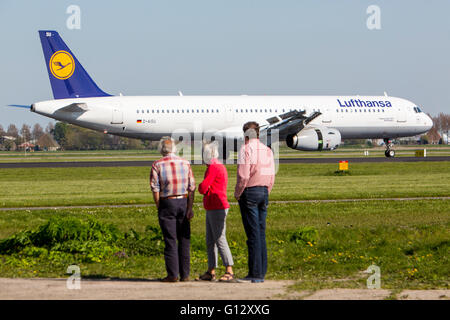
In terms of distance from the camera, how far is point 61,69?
149ft

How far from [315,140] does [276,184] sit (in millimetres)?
13925

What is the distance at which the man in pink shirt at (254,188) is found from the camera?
11.1m

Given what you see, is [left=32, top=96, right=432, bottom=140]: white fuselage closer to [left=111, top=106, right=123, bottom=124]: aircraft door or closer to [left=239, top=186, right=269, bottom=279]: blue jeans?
[left=111, top=106, right=123, bottom=124]: aircraft door

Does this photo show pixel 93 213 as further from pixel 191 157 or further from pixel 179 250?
pixel 191 157

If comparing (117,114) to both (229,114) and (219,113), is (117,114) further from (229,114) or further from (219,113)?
(229,114)

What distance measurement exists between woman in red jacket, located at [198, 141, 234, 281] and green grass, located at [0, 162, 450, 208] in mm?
12475

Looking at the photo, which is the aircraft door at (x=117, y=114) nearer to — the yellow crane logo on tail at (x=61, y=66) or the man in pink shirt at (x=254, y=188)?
the yellow crane logo on tail at (x=61, y=66)

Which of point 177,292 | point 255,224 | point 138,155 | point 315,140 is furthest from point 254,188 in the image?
point 138,155

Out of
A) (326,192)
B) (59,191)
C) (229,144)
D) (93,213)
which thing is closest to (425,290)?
(93,213)

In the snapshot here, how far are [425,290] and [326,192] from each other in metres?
16.3

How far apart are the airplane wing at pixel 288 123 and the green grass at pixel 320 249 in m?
25.6

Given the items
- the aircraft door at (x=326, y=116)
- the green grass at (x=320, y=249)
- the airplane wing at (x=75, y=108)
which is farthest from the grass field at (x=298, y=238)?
the aircraft door at (x=326, y=116)

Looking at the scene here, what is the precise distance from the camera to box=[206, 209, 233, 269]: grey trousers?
11469 millimetres

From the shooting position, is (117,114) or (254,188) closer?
(254,188)
